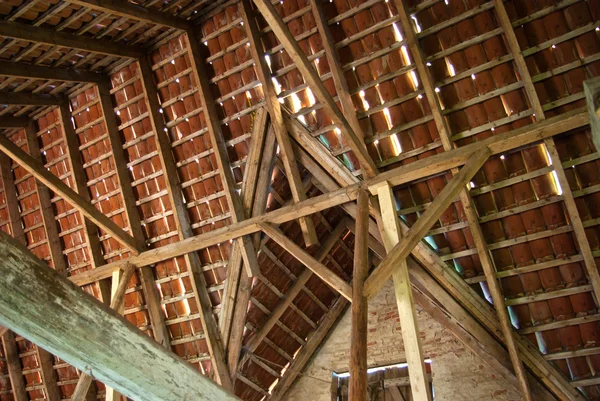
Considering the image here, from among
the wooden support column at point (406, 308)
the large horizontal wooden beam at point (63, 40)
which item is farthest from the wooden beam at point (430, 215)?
the large horizontal wooden beam at point (63, 40)

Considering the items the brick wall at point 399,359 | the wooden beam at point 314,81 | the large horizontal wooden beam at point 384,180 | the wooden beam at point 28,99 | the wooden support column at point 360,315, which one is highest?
the wooden beam at point 28,99

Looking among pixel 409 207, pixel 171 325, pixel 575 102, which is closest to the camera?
pixel 575 102

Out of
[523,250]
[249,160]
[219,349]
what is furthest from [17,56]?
[523,250]

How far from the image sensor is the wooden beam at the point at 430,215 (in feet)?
15.6

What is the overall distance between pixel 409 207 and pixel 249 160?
6.09 ft

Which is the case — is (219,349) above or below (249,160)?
below

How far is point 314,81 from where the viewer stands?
16.6 feet

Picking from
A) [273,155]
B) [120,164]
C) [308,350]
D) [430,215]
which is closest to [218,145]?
[273,155]

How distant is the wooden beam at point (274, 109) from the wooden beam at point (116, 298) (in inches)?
90.8

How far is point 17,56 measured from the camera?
243 inches

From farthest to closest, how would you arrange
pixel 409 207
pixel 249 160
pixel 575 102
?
pixel 249 160 → pixel 409 207 → pixel 575 102

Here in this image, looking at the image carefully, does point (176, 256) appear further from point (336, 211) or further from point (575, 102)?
point (575, 102)

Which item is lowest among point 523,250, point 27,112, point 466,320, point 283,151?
point 466,320

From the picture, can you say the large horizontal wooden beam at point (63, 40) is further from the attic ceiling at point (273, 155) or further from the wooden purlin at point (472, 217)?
the wooden purlin at point (472, 217)
